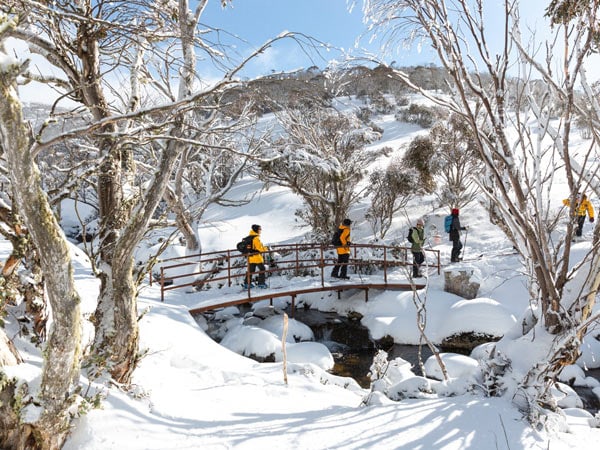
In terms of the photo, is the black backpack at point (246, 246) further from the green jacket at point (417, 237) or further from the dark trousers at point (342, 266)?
the green jacket at point (417, 237)

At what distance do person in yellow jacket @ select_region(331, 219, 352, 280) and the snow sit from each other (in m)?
1.82

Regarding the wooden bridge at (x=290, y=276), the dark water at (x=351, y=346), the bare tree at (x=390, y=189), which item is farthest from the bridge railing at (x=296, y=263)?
the bare tree at (x=390, y=189)

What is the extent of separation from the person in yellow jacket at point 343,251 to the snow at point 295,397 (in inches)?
71.7

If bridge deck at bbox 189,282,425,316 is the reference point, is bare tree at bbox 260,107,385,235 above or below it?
above

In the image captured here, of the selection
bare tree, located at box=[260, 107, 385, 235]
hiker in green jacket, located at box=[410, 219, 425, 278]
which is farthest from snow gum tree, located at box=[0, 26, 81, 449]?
bare tree, located at box=[260, 107, 385, 235]

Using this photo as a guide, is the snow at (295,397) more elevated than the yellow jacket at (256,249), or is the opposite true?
the yellow jacket at (256,249)

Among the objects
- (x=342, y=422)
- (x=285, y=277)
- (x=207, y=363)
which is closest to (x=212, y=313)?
(x=285, y=277)

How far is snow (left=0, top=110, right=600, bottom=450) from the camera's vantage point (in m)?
3.05

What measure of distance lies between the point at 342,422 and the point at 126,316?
2321 millimetres

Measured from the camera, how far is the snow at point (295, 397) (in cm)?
305

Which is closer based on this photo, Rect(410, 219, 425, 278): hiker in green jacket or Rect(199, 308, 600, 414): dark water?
Rect(199, 308, 600, 414): dark water

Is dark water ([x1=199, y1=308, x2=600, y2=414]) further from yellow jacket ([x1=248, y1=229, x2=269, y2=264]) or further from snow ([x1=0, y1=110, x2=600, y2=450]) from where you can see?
yellow jacket ([x1=248, y1=229, x2=269, y2=264])

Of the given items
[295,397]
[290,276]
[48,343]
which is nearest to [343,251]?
[290,276]

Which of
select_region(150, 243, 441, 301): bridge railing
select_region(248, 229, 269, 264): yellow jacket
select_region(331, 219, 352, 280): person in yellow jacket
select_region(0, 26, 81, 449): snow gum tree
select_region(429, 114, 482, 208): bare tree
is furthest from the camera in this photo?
select_region(429, 114, 482, 208): bare tree
